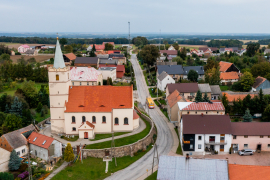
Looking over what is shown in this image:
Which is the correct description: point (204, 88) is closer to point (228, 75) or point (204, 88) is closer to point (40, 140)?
point (228, 75)

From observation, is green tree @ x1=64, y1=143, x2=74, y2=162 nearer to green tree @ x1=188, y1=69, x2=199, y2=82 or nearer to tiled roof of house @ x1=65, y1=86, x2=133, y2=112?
tiled roof of house @ x1=65, y1=86, x2=133, y2=112

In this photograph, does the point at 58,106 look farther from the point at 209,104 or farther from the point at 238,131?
the point at 238,131

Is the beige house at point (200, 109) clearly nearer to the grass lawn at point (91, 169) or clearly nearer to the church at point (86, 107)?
the church at point (86, 107)

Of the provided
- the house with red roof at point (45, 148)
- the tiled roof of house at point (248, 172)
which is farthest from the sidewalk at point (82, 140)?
the tiled roof of house at point (248, 172)

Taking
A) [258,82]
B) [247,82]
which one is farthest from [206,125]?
[258,82]

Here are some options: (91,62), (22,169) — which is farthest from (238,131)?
(91,62)

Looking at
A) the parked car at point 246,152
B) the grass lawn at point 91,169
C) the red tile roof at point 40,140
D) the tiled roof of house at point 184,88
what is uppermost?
the tiled roof of house at point 184,88

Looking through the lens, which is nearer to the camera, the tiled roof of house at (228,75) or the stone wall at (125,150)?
the stone wall at (125,150)
